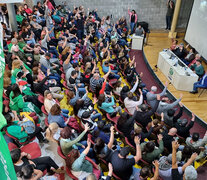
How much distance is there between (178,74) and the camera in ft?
23.3

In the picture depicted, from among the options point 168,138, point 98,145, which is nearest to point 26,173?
point 98,145

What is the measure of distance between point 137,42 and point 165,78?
3.06m

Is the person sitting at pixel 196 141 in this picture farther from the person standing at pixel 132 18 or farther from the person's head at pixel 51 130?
the person standing at pixel 132 18

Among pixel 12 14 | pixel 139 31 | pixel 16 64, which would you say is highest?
pixel 12 14

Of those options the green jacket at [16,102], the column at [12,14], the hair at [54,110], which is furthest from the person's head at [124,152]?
the column at [12,14]

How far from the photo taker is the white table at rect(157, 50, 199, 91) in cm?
704

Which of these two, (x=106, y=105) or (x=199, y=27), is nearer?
(x=106, y=105)

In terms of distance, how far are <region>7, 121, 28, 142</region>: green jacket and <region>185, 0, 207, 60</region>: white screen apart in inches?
311

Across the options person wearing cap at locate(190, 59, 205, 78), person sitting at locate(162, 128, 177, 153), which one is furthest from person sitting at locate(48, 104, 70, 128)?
person wearing cap at locate(190, 59, 205, 78)

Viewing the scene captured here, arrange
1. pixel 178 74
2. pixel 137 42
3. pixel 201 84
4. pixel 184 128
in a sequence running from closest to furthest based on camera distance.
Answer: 1. pixel 184 128
2. pixel 201 84
3. pixel 178 74
4. pixel 137 42

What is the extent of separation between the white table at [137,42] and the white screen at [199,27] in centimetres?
230

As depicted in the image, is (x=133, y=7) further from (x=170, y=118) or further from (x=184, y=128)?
(x=184, y=128)

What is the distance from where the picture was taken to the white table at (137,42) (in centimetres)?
1030

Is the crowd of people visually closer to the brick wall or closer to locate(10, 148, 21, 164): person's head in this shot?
locate(10, 148, 21, 164): person's head
